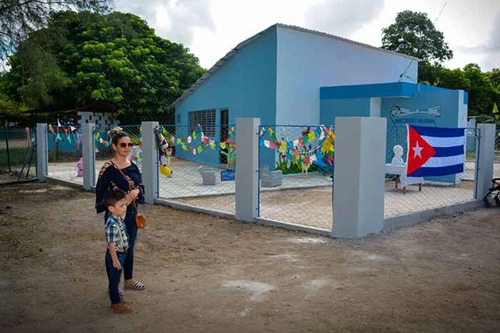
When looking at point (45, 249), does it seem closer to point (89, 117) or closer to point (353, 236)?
point (353, 236)

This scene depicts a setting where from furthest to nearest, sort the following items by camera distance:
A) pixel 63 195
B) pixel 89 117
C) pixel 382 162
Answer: pixel 89 117 < pixel 63 195 < pixel 382 162

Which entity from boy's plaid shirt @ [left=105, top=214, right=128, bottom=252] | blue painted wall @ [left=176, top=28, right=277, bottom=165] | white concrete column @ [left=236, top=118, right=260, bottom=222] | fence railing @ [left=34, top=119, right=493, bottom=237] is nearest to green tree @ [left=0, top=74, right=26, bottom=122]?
blue painted wall @ [left=176, top=28, right=277, bottom=165]

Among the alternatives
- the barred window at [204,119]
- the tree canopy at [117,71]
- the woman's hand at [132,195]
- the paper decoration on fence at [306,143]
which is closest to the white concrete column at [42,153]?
the barred window at [204,119]

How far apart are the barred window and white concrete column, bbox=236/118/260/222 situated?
1003 cm

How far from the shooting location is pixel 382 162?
6840 mm

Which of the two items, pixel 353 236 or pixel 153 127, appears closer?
pixel 353 236

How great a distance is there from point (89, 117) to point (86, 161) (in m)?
12.3

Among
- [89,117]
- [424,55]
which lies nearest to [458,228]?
[89,117]

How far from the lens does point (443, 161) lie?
8492 mm

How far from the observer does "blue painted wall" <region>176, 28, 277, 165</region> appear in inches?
569

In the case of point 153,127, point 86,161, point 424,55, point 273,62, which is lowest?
point 86,161

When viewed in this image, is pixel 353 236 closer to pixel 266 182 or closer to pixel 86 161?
pixel 266 182

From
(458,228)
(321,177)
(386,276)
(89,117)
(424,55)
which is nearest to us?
(386,276)

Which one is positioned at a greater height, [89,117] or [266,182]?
[89,117]
